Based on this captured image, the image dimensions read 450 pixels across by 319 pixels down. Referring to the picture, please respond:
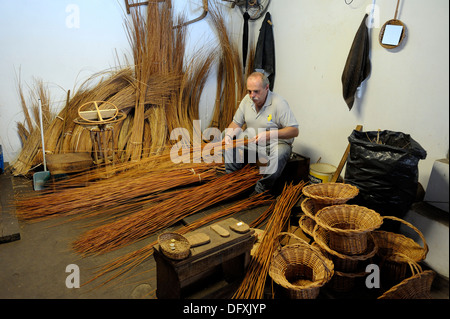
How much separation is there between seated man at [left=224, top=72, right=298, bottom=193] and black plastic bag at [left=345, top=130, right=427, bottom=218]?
0.62 m

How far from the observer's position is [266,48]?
3271mm

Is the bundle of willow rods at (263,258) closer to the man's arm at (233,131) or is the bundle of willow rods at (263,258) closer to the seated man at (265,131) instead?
the seated man at (265,131)

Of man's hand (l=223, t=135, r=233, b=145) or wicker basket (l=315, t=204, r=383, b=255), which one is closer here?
wicker basket (l=315, t=204, r=383, b=255)

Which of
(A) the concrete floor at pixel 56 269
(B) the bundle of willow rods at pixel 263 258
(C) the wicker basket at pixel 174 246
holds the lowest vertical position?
(A) the concrete floor at pixel 56 269

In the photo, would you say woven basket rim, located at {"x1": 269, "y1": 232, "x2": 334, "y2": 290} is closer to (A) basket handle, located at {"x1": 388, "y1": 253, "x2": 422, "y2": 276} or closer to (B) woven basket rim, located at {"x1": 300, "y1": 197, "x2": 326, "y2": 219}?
(B) woven basket rim, located at {"x1": 300, "y1": 197, "x2": 326, "y2": 219}

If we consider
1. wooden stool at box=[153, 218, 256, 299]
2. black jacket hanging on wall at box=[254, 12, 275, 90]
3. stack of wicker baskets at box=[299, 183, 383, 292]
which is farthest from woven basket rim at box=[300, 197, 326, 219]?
black jacket hanging on wall at box=[254, 12, 275, 90]

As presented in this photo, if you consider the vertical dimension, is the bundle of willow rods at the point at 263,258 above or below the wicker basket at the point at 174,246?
below

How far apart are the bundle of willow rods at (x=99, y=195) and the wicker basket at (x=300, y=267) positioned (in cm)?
103

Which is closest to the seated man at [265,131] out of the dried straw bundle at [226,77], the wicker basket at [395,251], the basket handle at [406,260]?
the dried straw bundle at [226,77]

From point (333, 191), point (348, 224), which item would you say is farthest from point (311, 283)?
point (333, 191)

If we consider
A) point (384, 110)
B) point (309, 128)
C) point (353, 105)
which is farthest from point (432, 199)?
point (309, 128)

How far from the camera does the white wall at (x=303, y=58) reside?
2.14 metres

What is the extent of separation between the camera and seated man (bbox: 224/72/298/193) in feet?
8.37
